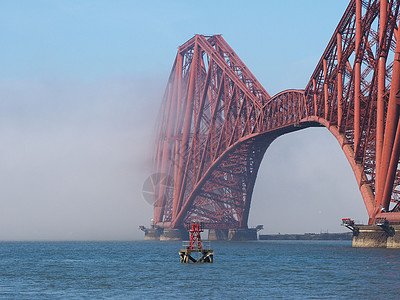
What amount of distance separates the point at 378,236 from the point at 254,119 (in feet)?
186

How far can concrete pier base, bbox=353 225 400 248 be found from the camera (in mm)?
68438

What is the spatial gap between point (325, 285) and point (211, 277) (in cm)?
1023

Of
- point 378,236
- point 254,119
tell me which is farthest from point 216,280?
point 254,119

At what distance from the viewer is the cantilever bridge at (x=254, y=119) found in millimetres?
73125

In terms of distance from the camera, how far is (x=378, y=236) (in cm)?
7106

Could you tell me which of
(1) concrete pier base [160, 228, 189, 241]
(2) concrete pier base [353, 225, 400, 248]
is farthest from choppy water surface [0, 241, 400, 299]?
(1) concrete pier base [160, 228, 189, 241]

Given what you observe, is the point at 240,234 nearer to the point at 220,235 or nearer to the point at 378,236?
the point at 220,235

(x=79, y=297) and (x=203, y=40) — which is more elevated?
(x=203, y=40)

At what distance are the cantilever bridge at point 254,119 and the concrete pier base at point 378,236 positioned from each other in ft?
3.93

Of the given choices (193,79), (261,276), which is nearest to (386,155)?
(261,276)

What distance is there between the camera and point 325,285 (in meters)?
47.4

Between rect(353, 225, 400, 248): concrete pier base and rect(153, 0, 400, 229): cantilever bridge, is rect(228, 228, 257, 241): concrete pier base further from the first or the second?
rect(353, 225, 400, 248): concrete pier base

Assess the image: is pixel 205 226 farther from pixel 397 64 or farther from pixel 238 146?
pixel 397 64

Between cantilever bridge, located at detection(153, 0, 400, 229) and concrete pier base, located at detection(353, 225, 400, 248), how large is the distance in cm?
120
